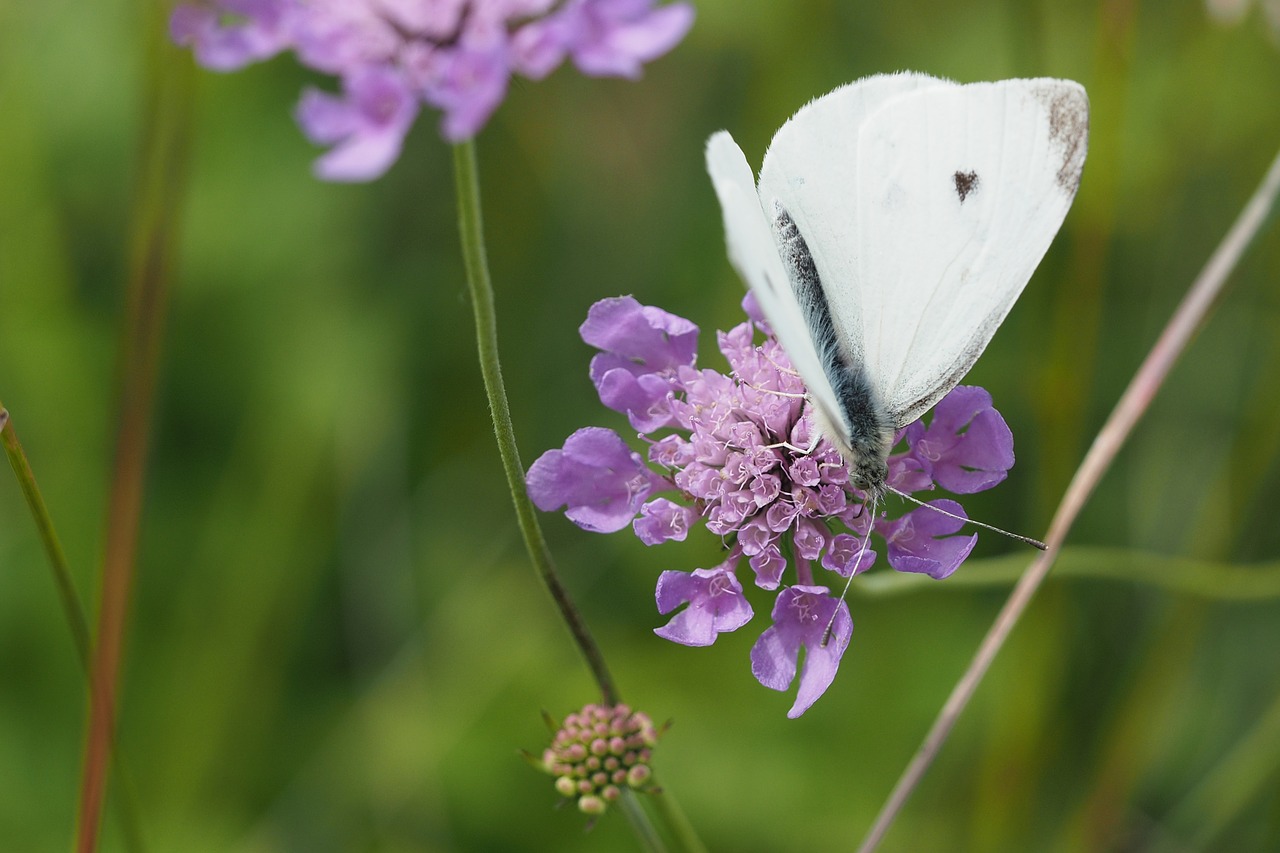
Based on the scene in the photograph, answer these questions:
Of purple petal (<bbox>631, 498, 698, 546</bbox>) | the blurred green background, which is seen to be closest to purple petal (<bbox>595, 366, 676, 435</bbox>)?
purple petal (<bbox>631, 498, 698, 546</bbox>)

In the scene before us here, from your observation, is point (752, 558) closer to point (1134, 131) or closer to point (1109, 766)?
point (1109, 766)

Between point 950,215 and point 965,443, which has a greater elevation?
point 950,215

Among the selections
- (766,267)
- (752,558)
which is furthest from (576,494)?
(766,267)

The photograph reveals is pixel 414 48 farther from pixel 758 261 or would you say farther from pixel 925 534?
pixel 925 534

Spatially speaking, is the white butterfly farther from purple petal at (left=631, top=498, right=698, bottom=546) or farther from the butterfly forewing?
purple petal at (left=631, top=498, right=698, bottom=546)

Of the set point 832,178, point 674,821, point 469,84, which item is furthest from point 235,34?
point 674,821

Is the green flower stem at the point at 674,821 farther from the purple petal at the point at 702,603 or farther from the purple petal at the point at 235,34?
the purple petal at the point at 235,34

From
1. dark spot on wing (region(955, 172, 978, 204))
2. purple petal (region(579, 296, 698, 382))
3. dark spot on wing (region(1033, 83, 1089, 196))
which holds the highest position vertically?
dark spot on wing (region(1033, 83, 1089, 196))
